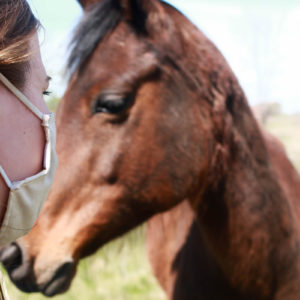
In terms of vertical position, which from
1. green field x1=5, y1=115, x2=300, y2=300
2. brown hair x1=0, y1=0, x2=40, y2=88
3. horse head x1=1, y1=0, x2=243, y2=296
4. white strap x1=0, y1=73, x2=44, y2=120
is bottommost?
green field x1=5, y1=115, x2=300, y2=300

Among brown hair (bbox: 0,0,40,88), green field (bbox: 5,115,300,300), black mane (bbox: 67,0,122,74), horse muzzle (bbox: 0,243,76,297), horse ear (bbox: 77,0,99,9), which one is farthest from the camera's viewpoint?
green field (bbox: 5,115,300,300)

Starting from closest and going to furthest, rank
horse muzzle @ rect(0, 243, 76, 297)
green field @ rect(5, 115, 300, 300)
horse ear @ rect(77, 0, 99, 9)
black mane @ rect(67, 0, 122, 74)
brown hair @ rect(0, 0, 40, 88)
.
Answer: brown hair @ rect(0, 0, 40, 88) < horse muzzle @ rect(0, 243, 76, 297) < black mane @ rect(67, 0, 122, 74) < horse ear @ rect(77, 0, 99, 9) < green field @ rect(5, 115, 300, 300)

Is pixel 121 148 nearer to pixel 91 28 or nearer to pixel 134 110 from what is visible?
pixel 134 110

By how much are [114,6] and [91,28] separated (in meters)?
0.14

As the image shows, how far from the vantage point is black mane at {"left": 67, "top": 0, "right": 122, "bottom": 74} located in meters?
1.95

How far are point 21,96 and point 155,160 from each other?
3.22ft

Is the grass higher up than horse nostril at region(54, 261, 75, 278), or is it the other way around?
horse nostril at region(54, 261, 75, 278)

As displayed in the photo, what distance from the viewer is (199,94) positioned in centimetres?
195

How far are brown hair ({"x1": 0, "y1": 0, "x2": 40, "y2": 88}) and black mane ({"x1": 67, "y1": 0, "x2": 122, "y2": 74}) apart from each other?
3.16ft

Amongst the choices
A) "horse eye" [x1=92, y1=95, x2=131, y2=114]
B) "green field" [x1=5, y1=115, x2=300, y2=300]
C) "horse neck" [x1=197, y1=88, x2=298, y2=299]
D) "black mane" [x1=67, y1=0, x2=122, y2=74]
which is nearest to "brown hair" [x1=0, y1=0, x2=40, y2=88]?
"horse eye" [x1=92, y1=95, x2=131, y2=114]

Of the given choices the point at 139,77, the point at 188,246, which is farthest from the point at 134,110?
the point at 188,246

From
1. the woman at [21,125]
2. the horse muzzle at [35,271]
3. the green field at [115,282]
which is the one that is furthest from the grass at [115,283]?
the woman at [21,125]

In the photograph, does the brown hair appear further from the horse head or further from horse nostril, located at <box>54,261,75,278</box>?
horse nostril, located at <box>54,261,75,278</box>

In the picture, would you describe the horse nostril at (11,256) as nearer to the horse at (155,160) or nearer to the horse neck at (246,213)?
the horse at (155,160)
